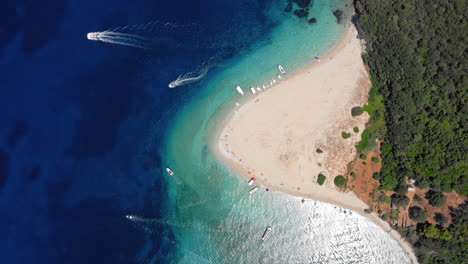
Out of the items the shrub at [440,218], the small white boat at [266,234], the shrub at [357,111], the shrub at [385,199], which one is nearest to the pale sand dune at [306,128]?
the shrub at [357,111]

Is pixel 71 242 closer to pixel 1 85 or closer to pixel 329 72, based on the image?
pixel 1 85

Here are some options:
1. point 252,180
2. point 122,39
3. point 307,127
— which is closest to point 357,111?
point 307,127

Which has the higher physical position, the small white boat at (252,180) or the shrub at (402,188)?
the shrub at (402,188)

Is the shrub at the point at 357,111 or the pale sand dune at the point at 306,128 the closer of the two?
the shrub at the point at 357,111

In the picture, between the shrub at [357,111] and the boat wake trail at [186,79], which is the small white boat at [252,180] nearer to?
the shrub at [357,111]

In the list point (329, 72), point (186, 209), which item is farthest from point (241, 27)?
point (186, 209)

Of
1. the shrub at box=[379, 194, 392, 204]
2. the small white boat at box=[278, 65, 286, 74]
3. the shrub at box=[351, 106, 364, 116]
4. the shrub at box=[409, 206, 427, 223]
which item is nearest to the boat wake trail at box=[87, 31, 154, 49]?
the small white boat at box=[278, 65, 286, 74]

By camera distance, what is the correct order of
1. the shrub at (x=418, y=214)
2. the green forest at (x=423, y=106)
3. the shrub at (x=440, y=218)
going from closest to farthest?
the shrub at (x=440, y=218)
the green forest at (x=423, y=106)
the shrub at (x=418, y=214)
